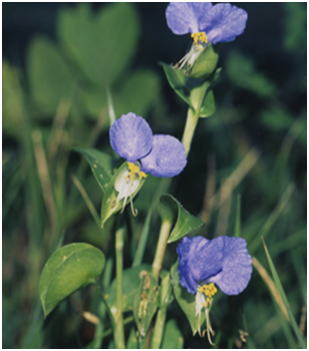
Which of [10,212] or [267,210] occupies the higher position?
[10,212]

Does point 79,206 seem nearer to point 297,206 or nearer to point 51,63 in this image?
point 51,63

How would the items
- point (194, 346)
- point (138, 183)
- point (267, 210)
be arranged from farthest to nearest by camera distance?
point (267, 210), point (194, 346), point (138, 183)

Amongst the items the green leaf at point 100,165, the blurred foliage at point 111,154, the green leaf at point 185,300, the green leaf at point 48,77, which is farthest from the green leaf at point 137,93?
the green leaf at point 185,300

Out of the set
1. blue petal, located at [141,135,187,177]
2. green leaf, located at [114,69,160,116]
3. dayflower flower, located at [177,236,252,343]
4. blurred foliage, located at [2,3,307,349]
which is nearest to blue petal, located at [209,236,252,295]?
dayflower flower, located at [177,236,252,343]

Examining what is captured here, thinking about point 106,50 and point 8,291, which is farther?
point 106,50

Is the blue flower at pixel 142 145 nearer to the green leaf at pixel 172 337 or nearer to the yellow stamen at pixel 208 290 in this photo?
the yellow stamen at pixel 208 290

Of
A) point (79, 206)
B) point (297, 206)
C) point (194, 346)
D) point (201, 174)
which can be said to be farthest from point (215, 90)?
point (194, 346)
